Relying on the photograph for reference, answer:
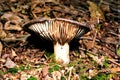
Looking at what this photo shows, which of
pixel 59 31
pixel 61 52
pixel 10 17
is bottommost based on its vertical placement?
pixel 61 52

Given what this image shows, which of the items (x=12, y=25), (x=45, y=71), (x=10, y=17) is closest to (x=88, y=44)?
(x=45, y=71)

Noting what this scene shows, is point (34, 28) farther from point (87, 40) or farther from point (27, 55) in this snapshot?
point (87, 40)

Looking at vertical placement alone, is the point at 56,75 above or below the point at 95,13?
below

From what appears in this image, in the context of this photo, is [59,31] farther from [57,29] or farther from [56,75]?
[56,75]

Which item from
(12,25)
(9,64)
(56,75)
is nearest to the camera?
(56,75)

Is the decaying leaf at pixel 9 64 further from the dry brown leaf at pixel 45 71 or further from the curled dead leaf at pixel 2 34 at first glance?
the curled dead leaf at pixel 2 34

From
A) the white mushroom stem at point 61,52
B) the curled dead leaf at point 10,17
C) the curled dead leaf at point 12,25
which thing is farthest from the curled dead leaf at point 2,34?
the white mushroom stem at point 61,52

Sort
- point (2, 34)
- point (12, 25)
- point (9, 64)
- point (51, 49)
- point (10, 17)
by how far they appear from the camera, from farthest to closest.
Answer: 1. point (10, 17)
2. point (12, 25)
3. point (2, 34)
4. point (51, 49)
5. point (9, 64)

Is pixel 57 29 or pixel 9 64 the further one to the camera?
pixel 9 64
